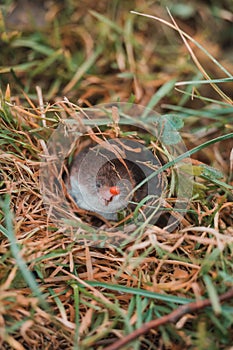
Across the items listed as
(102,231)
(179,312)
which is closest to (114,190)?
(102,231)

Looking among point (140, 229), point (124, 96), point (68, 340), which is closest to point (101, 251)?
point (140, 229)

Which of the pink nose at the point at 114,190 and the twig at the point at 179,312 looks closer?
the twig at the point at 179,312

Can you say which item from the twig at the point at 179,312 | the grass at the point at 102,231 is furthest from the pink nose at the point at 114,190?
the twig at the point at 179,312

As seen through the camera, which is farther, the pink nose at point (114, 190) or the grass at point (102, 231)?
the pink nose at point (114, 190)

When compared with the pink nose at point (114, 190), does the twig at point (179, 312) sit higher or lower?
lower

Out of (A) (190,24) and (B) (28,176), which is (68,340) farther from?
(A) (190,24)

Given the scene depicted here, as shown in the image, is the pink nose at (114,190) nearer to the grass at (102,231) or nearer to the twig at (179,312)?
the grass at (102,231)

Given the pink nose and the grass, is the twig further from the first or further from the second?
the pink nose

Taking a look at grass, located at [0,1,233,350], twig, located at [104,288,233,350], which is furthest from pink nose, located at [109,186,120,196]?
twig, located at [104,288,233,350]
